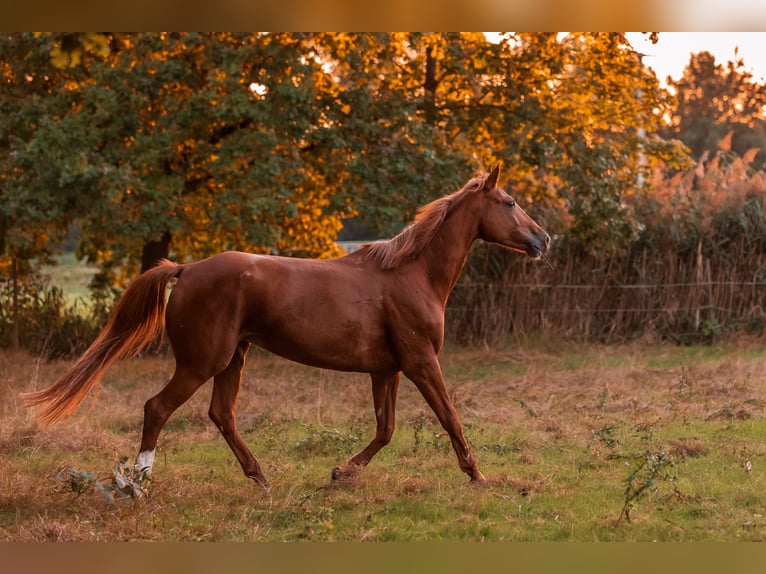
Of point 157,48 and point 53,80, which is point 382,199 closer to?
point 157,48

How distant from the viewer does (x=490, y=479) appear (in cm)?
593

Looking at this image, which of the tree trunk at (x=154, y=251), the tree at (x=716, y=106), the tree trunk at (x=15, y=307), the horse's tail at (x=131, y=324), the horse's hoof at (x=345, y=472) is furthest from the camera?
the tree at (x=716, y=106)

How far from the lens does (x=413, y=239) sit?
6.18 meters

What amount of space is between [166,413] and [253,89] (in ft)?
22.8

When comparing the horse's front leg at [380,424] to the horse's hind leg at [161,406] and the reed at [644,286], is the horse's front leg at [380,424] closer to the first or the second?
the horse's hind leg at [161,406]

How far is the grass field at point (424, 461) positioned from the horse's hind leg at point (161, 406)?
23 centimetres

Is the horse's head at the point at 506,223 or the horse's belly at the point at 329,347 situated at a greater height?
the horse's head at the point at 506,223

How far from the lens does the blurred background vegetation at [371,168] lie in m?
11.3

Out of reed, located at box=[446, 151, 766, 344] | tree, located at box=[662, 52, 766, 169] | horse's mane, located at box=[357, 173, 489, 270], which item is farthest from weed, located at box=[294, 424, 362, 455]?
→ tree, located at box=[662, 52, 766, 169]

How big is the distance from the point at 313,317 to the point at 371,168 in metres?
6.30

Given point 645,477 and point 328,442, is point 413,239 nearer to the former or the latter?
point 328,442

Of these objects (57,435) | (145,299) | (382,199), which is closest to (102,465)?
(57,435)

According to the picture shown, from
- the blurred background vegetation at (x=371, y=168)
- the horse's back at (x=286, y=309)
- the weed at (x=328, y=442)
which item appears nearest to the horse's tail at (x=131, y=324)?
the horse's back at (x=286, y=309)

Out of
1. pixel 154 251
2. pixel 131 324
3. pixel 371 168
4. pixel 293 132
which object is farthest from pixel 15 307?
pixel 131 324
